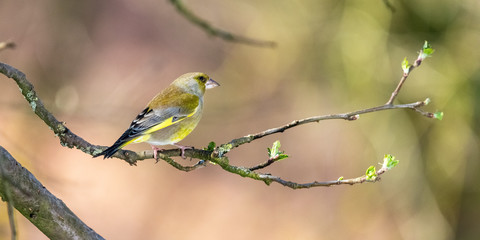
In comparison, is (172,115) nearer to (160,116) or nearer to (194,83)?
(160,116)

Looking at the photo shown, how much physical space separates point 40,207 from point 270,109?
7.83 meters

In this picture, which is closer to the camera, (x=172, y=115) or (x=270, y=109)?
(x=172, y=115)

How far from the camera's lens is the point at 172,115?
12.0 ft

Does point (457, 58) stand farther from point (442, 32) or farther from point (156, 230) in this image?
point (156, 230)

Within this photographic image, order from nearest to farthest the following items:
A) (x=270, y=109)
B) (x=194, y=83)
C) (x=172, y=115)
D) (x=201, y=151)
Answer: (x=201, y=151) → (x=172, y=115) → (x=194, y=83) → (x=270, y=109)

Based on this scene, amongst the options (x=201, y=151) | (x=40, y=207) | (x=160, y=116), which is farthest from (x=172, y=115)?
(x=40, y=207)

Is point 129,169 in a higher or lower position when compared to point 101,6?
lower

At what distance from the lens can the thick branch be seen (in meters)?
2.64

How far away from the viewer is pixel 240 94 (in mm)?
10391

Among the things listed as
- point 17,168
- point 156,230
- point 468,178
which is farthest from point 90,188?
point 17,168

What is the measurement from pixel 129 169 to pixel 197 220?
68.8 inches

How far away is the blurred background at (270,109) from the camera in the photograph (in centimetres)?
798

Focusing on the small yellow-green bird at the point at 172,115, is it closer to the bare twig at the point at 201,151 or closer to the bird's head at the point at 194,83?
the bird's head at the point at 194,83

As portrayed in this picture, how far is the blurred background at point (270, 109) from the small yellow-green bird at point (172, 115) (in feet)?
6.98
